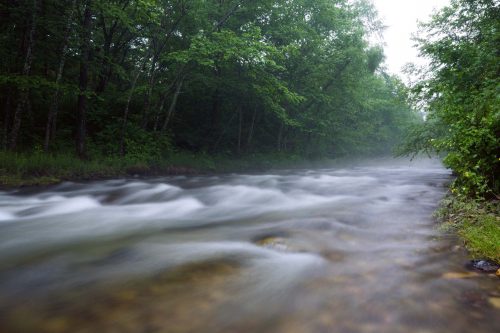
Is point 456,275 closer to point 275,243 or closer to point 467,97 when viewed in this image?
point 275,243

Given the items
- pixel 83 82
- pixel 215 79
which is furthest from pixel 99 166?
pixel 215 79

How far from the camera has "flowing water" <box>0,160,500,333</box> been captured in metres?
2.31

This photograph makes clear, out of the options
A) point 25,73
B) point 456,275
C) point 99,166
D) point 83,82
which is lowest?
point 99,166

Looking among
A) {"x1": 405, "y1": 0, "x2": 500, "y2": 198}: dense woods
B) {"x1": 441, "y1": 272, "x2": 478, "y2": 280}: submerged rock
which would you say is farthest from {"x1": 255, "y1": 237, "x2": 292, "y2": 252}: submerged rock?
{"x1": 405, "y1": 0, "x2": 500, "y2": 198}: dense woods

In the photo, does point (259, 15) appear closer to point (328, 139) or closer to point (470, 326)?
point (328, 139)

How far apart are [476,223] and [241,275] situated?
2977mm

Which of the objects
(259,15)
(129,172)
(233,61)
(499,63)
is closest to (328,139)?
(259,15)

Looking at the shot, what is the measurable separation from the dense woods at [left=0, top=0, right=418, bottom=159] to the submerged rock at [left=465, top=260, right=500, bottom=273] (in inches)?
357

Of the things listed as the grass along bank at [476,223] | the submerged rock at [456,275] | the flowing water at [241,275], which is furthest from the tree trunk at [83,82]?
the submerged rock at [456,275]

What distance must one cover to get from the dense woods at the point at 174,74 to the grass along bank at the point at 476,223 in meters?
7.17

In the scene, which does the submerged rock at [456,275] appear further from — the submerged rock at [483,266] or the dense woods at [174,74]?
the dense woods at [174,74]

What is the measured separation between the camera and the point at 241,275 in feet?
10.2

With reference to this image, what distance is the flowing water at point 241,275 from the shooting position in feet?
7.59

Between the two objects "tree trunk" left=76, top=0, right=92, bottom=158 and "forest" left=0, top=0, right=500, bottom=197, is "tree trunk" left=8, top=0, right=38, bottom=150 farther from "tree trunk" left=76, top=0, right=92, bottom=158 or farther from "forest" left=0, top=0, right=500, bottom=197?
"tree trunk" left=76, top=0, right=92, bottom=158
